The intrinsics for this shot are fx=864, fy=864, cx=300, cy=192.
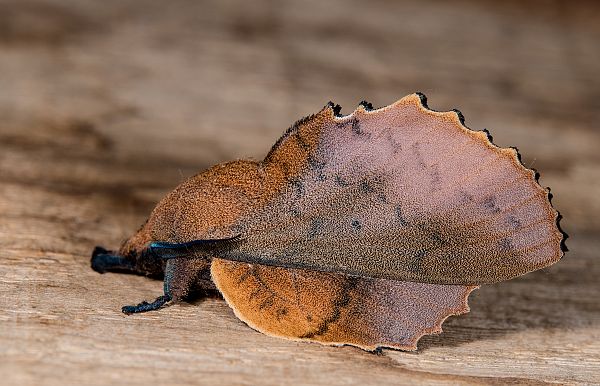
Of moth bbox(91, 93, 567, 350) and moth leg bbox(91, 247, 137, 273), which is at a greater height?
moth bbox(91, 93, 567, 350)

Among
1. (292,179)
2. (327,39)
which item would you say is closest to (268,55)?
(327,39)

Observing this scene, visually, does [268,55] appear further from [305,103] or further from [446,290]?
[446,290]

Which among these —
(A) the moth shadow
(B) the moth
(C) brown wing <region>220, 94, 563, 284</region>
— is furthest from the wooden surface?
(C) brown wing <region>220, 94, 563, 284</region>

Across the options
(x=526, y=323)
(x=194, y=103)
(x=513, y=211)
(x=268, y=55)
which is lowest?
(x=526, y=323)

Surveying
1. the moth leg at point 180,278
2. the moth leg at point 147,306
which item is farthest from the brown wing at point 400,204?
the moth leg at point 147,306

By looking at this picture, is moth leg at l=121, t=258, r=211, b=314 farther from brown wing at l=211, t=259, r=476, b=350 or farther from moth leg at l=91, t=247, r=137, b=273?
moth leg at l=91, t=247, r=137, b=273

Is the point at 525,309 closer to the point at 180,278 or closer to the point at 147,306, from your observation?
the point at 180,278

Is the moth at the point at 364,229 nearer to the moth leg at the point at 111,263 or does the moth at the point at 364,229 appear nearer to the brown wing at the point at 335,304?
the brown wing at the point at 335,304
